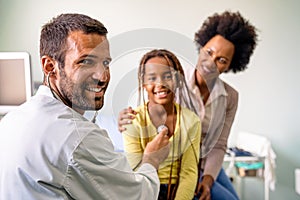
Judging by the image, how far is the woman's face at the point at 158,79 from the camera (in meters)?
0.96

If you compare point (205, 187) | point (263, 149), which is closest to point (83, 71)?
point (205, 187)

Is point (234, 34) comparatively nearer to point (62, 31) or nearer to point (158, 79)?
point (158, 79)

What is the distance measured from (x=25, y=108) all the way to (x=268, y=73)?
6.05 ft

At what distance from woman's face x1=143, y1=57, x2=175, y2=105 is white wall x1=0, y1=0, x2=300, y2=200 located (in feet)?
4.19

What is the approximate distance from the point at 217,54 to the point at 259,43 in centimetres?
92

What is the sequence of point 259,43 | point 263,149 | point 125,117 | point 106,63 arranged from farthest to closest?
point 259,43 → point 263,149 → point 125,117 → point 106,63

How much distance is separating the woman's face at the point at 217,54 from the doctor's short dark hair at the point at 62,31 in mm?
704

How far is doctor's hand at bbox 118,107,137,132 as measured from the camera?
0.93 m

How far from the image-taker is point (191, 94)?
1.21 meters

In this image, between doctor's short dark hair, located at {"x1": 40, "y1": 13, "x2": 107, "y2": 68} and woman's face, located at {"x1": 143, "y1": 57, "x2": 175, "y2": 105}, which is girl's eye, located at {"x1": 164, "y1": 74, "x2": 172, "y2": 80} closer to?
woman's face, located at {"x1": 143, "y1": 57, "x2": 175, "y2": 105}

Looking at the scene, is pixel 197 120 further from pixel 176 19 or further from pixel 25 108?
pixel 176 19

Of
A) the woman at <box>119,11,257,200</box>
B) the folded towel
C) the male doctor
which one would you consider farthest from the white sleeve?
the folded towel

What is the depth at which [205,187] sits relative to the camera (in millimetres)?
1249

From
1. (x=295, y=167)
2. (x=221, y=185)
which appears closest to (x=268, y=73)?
(x=295, y=167)
